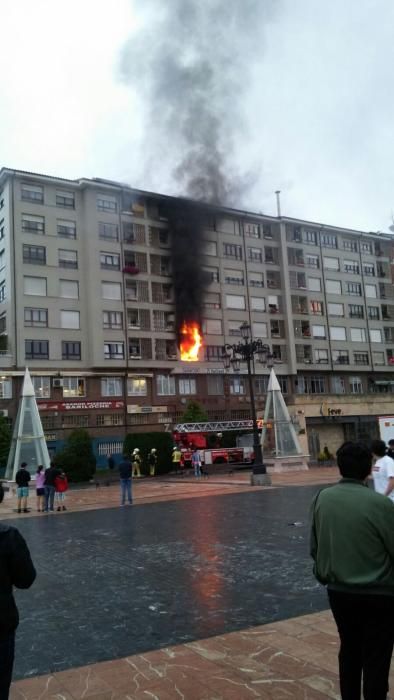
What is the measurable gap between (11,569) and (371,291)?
6284cm

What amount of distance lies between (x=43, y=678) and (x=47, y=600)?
2.61 metres

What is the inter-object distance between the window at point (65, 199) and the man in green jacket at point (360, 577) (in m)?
46.7

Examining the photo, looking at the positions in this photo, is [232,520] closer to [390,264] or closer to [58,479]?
[58,479]

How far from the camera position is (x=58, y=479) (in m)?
18.2

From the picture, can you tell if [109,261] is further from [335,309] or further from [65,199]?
[335,309]

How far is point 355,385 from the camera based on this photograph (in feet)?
195

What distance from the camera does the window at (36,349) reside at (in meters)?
43.3

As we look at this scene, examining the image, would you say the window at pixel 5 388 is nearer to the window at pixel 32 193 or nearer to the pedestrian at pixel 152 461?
the pedestrian at pixel 152 461

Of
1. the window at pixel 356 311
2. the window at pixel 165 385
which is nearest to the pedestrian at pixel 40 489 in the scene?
the window at pixel 165 385

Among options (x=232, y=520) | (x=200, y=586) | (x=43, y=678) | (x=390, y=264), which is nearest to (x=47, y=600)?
(x=200, y=586)

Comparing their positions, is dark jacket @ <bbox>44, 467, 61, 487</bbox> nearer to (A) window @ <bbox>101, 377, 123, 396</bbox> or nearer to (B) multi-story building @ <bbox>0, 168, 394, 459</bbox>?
(B) multi-story building @ <bbox>0, 168, 394, 459</bbox>

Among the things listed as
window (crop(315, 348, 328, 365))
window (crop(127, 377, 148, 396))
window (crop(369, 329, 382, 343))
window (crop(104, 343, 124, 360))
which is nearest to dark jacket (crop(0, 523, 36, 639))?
window (crop(104, 343, 124, 360))

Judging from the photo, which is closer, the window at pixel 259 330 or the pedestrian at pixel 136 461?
the pedestrian at pixel 136 461

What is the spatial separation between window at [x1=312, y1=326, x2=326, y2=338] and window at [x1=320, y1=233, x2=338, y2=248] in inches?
350
